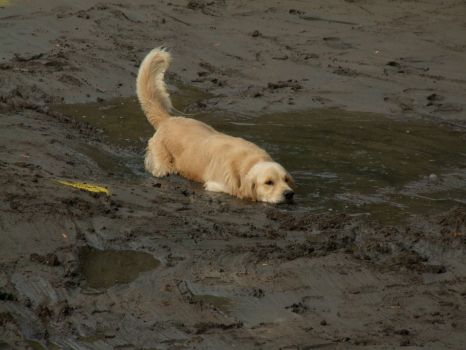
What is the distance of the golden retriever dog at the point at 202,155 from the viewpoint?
380 inches

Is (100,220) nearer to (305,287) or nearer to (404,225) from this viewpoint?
(305,287)

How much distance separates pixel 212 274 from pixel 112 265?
2.52ft

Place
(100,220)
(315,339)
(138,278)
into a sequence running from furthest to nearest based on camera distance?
(100,220)
(138,278)
(315,339)

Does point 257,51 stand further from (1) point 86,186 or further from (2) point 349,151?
(1) point 86,186

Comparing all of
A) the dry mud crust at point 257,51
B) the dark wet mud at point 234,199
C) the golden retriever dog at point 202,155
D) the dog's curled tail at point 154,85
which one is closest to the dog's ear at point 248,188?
the golden retriever dog at point 202,155

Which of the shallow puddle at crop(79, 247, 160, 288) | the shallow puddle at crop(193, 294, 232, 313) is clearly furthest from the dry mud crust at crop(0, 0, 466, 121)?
the shallow puddle at crop(193, 294, 232, 313)

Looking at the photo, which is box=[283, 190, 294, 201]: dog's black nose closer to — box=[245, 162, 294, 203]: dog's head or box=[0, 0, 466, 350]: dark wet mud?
box=[245, 162, 294, 203]: dog's head

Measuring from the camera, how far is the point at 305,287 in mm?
6852

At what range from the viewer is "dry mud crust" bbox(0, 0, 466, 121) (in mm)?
13594

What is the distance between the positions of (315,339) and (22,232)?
2.66 m

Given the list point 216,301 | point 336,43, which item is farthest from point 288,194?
point 336,43

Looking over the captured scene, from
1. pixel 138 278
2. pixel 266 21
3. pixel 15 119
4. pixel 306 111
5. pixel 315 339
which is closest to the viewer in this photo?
pixel 315 339

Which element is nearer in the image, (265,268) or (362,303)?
(362,303)

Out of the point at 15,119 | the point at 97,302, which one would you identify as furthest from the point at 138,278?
the point at 15,119
